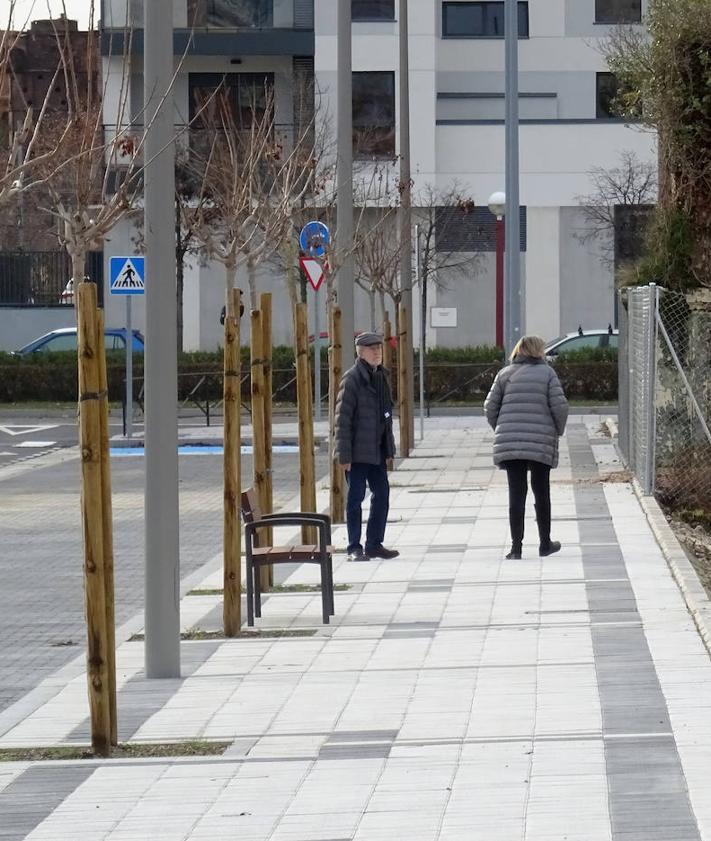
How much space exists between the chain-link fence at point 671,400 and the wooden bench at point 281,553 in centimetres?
664

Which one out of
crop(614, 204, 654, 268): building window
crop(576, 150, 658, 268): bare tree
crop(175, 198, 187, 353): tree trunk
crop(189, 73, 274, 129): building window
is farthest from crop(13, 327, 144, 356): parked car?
crop(576, 150, 658, 268): bare tree

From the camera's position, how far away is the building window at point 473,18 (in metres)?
51.6

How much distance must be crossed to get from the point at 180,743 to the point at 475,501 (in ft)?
37.6

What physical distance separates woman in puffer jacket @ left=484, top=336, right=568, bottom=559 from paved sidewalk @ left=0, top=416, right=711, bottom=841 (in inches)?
26.6

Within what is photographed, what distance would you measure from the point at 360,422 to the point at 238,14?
114 ft

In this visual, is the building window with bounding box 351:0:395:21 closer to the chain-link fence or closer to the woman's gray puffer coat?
the chain-link fence

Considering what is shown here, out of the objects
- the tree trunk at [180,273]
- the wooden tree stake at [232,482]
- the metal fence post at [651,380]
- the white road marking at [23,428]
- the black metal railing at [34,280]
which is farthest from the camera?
the black metal railing at [34,280]

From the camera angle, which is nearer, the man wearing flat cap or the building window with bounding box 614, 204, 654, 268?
the man wearing flat cap

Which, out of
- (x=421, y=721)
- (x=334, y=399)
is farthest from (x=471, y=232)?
(x=421, y=721)

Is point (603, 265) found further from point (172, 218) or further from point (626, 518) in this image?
point (172, 218)

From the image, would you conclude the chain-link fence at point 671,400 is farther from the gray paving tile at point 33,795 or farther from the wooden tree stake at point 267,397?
the gray paving tile at point 33,795

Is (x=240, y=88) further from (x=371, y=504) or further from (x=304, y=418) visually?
(x=371, y=504)

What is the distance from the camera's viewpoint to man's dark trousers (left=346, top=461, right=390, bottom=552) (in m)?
14.8

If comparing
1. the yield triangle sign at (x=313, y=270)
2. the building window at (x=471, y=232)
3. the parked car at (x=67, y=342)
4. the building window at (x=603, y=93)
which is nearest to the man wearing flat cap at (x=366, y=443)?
the yield triangle sign at (x=313, y=270)
